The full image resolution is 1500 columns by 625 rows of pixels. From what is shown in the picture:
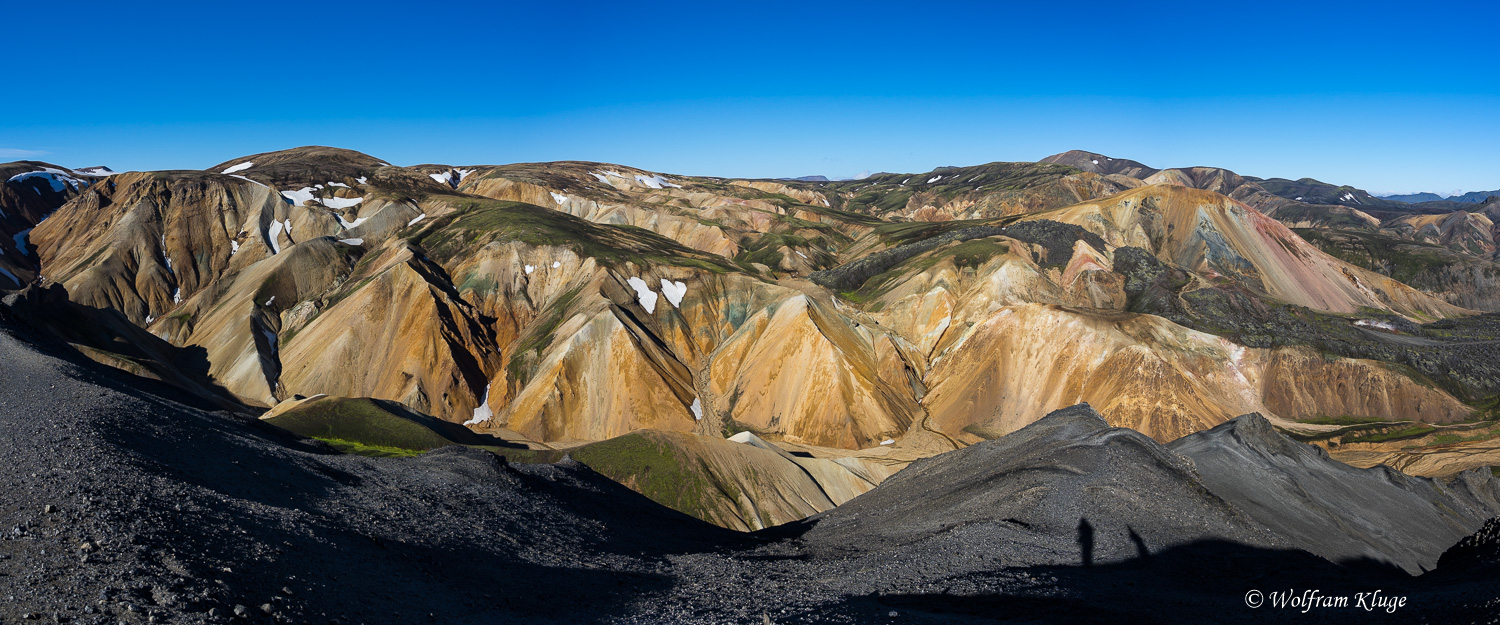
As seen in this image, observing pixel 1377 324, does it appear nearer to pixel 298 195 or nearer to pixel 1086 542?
pixel 1086 542

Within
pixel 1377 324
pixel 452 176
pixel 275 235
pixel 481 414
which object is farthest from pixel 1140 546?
pixel 452 176

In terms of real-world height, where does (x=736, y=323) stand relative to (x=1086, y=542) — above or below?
above

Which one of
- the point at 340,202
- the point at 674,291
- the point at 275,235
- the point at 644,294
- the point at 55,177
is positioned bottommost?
the point at 644,294

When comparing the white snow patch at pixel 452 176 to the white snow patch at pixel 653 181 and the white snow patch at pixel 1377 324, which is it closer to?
the white snow patch at pixel 653 181

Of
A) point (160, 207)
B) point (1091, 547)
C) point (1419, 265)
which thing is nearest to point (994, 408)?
point (1091, 547)

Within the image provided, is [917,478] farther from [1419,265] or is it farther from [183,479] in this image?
[1419,265]

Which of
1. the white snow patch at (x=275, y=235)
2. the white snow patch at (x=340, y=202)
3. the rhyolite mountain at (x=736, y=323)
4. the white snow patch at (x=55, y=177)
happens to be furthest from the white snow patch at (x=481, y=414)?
the white snow patch at (x=55, y=177)
